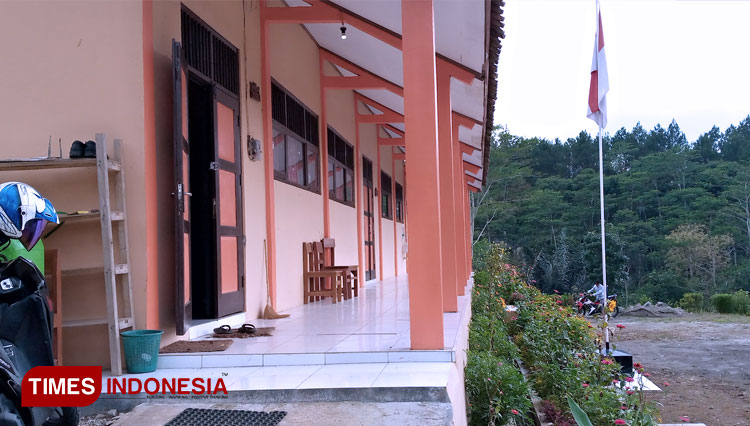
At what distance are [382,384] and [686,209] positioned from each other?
44.2 meters

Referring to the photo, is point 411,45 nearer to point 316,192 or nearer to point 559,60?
point 316,192

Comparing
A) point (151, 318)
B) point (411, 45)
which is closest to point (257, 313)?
point (151, 318)

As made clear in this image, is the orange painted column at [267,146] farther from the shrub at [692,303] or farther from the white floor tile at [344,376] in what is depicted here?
the shrub at [692,303]

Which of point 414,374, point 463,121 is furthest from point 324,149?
point 414,374

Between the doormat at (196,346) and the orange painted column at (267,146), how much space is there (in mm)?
2131

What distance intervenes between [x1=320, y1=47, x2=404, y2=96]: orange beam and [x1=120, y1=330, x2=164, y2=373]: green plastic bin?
6.06 m

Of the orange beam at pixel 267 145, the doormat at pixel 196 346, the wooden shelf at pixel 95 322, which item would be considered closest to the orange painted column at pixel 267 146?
the orange beam at pixel 267 145

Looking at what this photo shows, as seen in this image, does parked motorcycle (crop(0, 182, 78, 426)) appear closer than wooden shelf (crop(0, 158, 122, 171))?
Yes

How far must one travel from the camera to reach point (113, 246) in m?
4.39

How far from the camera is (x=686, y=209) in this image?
42531 millimetres

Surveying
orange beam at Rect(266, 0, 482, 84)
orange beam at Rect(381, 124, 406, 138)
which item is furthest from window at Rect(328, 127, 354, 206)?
A: orange beam at Rect(266, 0, 482, 84)

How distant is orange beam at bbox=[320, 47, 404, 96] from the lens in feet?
31.1

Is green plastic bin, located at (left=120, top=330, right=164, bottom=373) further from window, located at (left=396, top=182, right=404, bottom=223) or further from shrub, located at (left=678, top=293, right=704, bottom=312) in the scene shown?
shrub, located at (left=678, top=293, right=704, bottom=312)

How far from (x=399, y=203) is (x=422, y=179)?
→ 14.9 m
